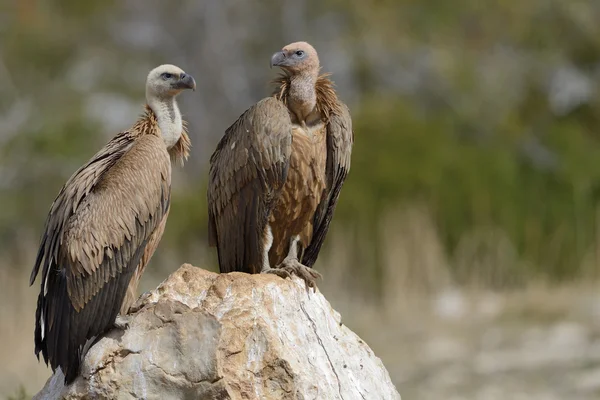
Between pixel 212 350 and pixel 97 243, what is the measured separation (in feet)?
3.06

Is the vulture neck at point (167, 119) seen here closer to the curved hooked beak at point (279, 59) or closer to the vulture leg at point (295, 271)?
the curved hooked beak at point (279, 59)

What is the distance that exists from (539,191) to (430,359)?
4.69 m

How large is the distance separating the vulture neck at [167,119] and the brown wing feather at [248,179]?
378 mm

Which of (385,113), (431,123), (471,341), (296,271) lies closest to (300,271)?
(296,271)

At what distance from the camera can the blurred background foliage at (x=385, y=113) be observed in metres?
17.6

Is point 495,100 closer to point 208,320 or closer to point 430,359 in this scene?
point 430,359

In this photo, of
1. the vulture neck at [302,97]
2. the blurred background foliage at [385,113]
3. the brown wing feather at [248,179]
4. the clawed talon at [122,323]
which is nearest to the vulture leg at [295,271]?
the brown wing feather at [248,179]

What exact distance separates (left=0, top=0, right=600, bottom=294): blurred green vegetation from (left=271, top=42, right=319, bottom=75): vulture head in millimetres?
8386

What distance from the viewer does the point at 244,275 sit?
6.82 meters

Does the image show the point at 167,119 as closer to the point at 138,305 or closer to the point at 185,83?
the point at 185,83

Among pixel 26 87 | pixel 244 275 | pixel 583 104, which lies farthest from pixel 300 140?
pixel 26 87

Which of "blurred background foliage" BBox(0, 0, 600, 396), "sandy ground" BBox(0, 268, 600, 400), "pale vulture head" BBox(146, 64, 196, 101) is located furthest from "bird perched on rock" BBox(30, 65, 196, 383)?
"blurred background foliage" BBox(0, 0, 600, 396)

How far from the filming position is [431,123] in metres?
20.6

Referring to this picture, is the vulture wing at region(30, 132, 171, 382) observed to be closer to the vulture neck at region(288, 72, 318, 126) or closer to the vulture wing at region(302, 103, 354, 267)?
the vulture neck at region(288, 72, 318, 126)
